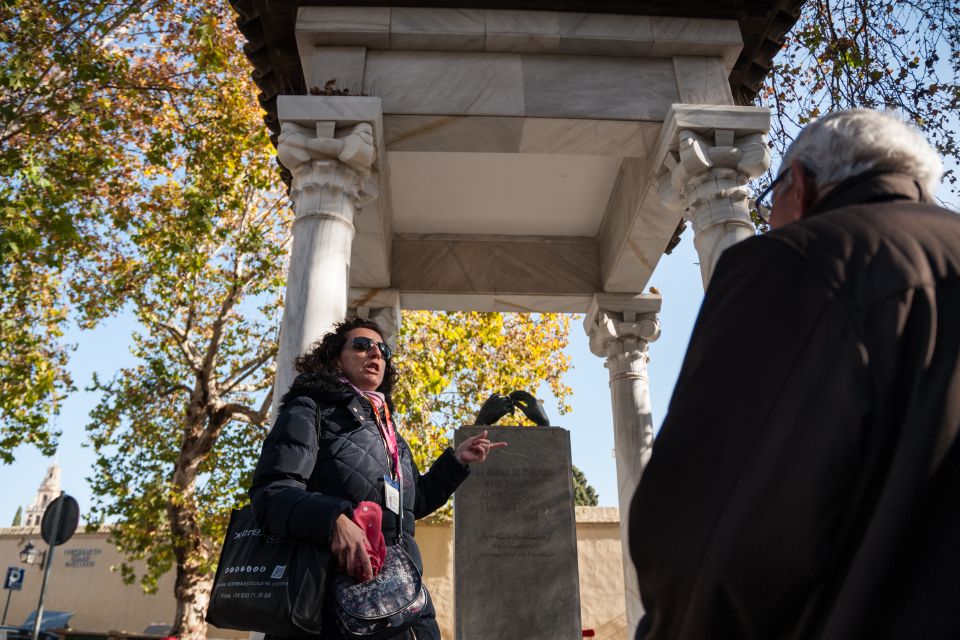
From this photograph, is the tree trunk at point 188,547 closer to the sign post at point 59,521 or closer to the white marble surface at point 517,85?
the sign post at point 59,521

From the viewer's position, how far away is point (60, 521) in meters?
8.24

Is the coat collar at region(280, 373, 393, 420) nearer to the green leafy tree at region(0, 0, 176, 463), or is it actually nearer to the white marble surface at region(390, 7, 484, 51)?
the white marble surface at region(390, 7, 484, 51)

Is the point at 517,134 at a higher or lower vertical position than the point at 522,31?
lower

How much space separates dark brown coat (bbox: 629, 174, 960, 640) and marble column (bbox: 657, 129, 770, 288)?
4.07m

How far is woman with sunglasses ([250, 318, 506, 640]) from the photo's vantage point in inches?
81.2

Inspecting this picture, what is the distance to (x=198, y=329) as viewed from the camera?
1602 centimetres

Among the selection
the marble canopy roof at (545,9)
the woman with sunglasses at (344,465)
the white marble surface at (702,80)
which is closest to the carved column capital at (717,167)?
the white marble surface at (702,80)

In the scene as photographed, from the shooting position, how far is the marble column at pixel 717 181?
16.3ft

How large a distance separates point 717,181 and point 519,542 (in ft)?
11.2

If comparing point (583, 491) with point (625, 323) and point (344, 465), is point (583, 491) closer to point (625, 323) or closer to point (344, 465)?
point (625, 323)

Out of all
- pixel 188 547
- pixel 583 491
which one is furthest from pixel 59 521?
pixel 583 491

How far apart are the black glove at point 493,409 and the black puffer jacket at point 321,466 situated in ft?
11.3

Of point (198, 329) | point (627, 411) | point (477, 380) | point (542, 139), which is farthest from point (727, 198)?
point (198, 329)

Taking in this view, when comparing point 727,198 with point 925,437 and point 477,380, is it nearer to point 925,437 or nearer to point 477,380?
point 925,437
